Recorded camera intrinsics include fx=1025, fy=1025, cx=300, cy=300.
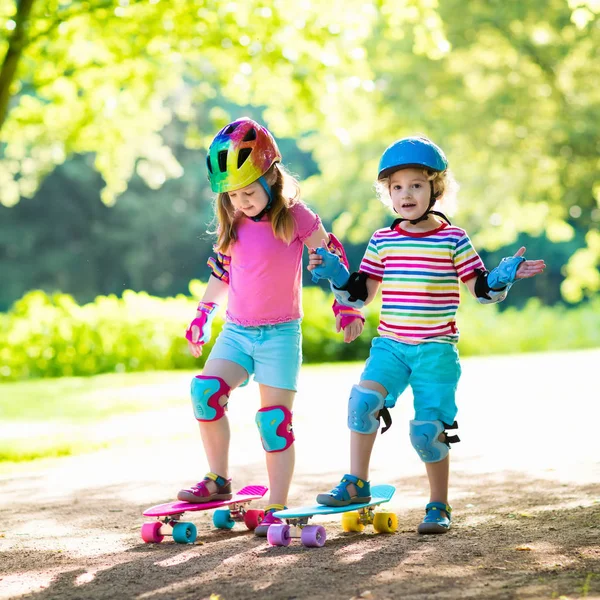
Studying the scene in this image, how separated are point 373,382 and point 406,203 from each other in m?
0.79

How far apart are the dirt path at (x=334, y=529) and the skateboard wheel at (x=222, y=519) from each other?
57mm

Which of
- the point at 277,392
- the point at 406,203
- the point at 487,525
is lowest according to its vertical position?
the point at 487,525

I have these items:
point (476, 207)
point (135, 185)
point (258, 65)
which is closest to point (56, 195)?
point (135, 185)

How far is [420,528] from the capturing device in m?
4.43

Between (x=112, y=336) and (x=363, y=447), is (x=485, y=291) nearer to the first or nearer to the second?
(x=363, y=447)

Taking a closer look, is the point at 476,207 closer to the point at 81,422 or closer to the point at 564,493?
the point at 81,422

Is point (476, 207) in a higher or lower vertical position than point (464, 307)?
higher

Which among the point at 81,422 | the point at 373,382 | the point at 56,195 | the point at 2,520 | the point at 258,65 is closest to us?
the point at 373,382

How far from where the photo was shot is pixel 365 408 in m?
4.34

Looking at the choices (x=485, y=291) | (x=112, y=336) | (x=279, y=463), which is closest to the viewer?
(x=485, y=291)

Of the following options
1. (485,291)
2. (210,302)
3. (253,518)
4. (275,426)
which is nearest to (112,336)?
(210,302)

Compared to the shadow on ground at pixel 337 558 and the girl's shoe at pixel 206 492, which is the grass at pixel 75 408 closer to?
the shadow on ground at pixel 337 558

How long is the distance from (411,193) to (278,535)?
1.56m

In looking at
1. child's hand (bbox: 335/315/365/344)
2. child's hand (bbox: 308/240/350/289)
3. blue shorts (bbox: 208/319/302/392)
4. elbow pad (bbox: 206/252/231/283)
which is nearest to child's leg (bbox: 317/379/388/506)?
child's hand (bbox: 335/315/365/344)
